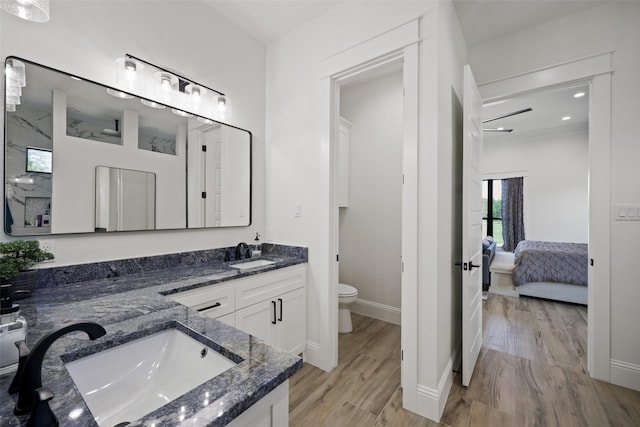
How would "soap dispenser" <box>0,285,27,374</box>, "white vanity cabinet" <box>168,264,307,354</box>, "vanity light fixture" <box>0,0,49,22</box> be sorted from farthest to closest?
"white vanity cabinet" <box>168,264,307,354</box>
"vanity light fixture" <box>0,0,49,22</box>
"soap dispenser" <box>0,285,27,374</box>

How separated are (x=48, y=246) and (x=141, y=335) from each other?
102 cm

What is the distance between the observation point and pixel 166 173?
193 cm

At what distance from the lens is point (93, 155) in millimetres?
1597

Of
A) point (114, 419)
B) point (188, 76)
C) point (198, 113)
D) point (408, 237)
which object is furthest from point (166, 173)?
point (408, 237)

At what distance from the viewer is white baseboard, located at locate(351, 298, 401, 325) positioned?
3.09 m

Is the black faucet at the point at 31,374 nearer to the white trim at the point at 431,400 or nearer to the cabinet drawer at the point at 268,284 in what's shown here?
the cabinet drawer at the point at 268,284

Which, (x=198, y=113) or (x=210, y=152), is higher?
(x=198, y=113)

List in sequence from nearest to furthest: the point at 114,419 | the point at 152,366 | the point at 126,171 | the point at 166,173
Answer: the point at 114,419
the point at 152,366
the point at 126,171
the point at 166,173

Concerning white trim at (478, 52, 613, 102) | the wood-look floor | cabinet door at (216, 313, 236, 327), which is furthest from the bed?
cabinet door at (216, 313, 236, 327)

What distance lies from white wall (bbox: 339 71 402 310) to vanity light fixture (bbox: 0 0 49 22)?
2.81m

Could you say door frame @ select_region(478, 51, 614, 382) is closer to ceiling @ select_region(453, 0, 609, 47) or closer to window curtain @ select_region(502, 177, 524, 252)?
ceiling @ select_region(453, 0, 609, 47)

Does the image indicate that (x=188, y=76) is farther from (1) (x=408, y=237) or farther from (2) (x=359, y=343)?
(2) (x=359, y=343)

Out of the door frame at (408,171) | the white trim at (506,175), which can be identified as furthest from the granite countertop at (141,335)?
the white trim at (506,175)

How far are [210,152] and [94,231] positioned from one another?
946mm
